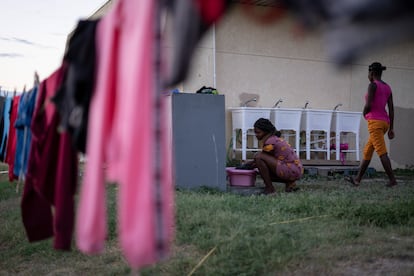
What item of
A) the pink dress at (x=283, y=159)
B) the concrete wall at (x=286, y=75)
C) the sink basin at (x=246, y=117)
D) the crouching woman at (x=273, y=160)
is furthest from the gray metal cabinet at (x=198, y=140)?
the concrete wall at (x=286, y=75)

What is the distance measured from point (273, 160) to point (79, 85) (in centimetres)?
494

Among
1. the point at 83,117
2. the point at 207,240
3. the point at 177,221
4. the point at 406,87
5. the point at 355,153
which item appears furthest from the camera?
the point at 406,87

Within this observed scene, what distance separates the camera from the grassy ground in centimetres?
369

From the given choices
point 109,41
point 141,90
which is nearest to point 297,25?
point 141,90

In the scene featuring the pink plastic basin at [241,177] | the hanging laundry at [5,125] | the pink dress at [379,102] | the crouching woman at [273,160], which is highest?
the pink dress at [379,102]

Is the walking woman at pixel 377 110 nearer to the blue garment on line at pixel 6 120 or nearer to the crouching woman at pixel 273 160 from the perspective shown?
the crouching woman at pixel 273 160

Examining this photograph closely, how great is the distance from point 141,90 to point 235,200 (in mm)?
4077

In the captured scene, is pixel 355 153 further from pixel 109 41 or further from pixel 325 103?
pixel 109 41

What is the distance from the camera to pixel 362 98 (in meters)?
10.9

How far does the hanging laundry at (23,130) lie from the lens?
299 cm

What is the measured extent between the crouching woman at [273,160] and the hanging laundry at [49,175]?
13.3 feet

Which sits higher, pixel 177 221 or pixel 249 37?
pixel 249 37

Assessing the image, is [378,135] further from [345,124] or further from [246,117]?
[345,124]

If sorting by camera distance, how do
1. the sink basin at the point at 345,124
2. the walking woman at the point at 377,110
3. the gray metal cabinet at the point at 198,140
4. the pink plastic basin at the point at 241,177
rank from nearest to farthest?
1. the walking woman at the point at 377,110
2. the gray metal cabinet at the point at 198,140
3. the pink plastic basin at the point at 241,177
4. the sink basin at the point at 345,124
